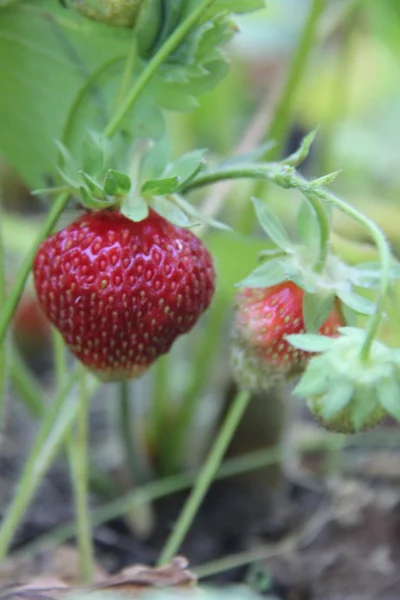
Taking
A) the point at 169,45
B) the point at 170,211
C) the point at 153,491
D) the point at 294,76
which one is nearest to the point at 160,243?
the point at 170,211

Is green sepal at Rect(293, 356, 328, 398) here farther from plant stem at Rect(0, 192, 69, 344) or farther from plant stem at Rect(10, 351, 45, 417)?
plant stem at Rect(10, 351, 45, 417)

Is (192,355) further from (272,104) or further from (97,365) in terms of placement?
(97,365)

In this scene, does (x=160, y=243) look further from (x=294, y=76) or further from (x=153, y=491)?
(x=153, y=491)

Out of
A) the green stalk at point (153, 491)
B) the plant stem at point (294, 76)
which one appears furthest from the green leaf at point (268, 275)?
the green stalk at point (153, 491)

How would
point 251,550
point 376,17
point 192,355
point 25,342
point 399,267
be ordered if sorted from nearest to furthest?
point 399,267, point 251,550, point 376,17, point 192,355, point 25,342

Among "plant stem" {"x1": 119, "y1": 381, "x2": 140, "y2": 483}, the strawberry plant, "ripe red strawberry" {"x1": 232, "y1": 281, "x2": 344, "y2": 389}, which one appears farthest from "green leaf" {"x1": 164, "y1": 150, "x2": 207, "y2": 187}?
"plant stem" {"x1": 119, "y1": 381, "x2": 140, "y2": 483}

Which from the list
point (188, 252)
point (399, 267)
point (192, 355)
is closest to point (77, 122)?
point (188, 252)
